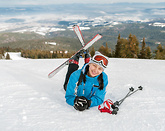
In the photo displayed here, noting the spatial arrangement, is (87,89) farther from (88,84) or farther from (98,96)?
(98,96)

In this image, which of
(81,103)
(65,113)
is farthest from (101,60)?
(65,113)

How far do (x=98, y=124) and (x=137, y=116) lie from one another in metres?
0.93

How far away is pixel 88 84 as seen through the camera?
10.6 feet

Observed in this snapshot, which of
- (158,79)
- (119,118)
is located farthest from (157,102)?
(158,79)

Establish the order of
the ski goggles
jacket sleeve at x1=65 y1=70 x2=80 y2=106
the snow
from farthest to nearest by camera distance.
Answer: jacket sleeve at x1=65 y1=70 x2=80 y2=106 < the ski goggles < the snow

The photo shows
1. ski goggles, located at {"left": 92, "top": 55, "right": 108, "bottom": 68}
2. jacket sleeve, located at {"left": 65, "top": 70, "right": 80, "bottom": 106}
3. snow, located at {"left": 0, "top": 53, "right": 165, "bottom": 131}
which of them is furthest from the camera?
jacket sleeve, located at {"left": 65, "top": 70, "right": 80, "bottom": 106}

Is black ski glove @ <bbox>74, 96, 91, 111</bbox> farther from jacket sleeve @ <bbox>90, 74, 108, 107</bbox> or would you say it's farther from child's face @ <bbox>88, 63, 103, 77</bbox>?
child's face @ <bbox>88, 63, 103, 77</bbox>

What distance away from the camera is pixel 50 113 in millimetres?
3107

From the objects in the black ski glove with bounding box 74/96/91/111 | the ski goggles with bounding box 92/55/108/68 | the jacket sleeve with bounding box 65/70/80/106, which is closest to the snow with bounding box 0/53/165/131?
the black ski glove with bounding box 74/96/91/111

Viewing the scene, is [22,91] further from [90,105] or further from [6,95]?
[90,105]

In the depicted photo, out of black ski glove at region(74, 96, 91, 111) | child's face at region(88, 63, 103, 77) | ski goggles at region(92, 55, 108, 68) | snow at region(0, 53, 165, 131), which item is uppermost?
ski goggles at region(92, 55, 108, 68)

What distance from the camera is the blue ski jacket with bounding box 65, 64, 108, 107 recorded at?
318cm

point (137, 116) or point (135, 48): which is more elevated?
point (137, 116)

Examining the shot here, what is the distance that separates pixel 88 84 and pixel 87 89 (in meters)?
0.14
